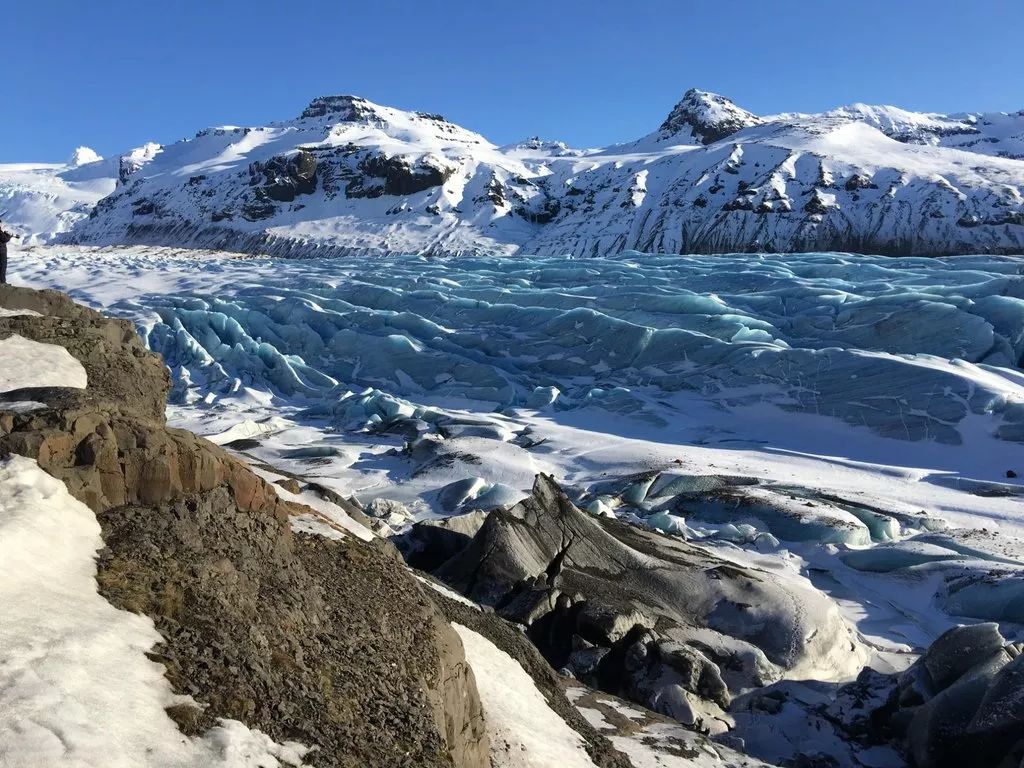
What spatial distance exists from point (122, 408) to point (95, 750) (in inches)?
117

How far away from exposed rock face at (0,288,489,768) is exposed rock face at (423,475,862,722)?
9.40ft

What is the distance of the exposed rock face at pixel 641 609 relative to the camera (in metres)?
7.71

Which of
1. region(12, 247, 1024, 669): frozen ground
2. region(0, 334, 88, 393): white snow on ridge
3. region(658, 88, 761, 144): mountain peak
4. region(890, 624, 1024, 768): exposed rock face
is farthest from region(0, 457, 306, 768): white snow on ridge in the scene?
region(658, 88, 761, 144): mountain peak

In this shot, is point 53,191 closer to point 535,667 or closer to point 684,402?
point 684,402

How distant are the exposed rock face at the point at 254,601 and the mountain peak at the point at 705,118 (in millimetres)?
100214

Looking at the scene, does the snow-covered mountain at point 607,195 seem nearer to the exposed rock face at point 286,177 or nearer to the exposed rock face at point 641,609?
the exposed rock face at point 286,177

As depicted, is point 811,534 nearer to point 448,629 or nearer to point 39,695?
point 448,629

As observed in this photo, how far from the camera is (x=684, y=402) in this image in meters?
21.1

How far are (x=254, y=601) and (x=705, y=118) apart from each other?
346ft

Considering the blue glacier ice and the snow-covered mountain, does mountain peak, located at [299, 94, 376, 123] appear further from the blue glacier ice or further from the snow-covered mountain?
the blue glacier ice

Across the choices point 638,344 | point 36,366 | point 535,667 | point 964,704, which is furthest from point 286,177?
point 964,704

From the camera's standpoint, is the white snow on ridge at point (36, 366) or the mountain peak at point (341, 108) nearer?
the white snow on ridge at point (36, 366)

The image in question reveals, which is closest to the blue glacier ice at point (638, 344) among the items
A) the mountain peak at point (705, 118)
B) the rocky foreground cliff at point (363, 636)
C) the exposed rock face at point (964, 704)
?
the rocky foreground cliff at point (363, 636)

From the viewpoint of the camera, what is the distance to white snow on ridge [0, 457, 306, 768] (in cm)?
287
